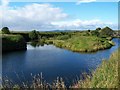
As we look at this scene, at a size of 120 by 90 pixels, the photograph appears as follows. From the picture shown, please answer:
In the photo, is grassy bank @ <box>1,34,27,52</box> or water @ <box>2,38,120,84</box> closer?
water @ <box>2,38,120,84</box>

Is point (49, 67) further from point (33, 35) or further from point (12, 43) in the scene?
point (33, 35)

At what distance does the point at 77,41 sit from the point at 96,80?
49353mm

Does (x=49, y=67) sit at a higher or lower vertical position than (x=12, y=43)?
lower

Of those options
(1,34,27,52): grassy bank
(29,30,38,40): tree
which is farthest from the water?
(29,30,38,40): tree

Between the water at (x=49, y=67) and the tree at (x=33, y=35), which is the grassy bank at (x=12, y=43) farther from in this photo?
the tree at (x=33, y=35)

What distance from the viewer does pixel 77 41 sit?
60531 mm

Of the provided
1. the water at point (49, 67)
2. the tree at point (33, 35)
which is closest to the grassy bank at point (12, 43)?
the water at point (49, 67)

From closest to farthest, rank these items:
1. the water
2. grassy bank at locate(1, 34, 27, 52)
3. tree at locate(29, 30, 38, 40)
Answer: the water → grassy bank at locate(1, 34, 27, 52) → tree at locate(29, 30, 38, 40)

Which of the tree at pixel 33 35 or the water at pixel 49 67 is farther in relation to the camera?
the tree at pixel 33 35

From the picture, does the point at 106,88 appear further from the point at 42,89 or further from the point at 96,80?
the point at 42,89

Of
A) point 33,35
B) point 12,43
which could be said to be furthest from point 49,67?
point 33,35

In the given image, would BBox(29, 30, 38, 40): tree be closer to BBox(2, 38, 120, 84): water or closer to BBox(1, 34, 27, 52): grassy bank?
BBox(1, 34, 27, 52): grassy bank

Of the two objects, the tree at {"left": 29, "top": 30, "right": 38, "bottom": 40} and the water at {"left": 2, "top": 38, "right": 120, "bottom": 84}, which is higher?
the tree at {"left": 29, "top": 30, "right": 38, "bottom": 40}

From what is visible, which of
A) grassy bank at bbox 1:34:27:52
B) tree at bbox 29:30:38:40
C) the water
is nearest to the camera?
the water
